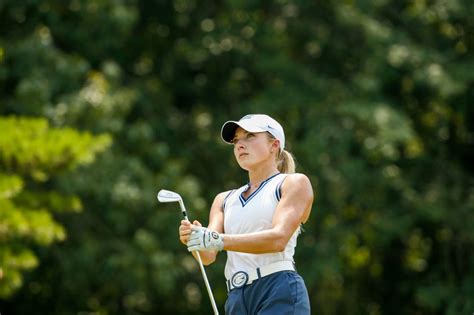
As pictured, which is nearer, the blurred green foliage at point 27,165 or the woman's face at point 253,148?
the woman's face at point 253,148

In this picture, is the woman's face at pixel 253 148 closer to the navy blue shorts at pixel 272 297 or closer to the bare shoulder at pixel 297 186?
the bare shoulder at pixel 297 186

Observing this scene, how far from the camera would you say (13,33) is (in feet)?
47.0

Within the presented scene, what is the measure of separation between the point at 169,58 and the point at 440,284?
208 inches

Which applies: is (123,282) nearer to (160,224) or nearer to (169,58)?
(160,224)

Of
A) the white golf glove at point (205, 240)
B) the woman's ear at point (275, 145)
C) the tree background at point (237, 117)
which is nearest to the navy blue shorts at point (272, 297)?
the white golf glove at point (205, 240)

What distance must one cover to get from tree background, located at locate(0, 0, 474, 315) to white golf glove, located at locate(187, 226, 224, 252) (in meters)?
7.96

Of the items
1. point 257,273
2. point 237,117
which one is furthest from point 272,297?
point 237,117

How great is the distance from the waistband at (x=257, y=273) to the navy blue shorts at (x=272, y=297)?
0.01 metres

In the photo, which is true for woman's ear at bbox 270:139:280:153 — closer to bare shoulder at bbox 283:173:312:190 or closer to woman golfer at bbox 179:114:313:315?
woman golfer at bbox 179:114:313:315

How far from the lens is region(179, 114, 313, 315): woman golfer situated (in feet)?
13.3

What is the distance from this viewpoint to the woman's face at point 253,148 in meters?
4.31

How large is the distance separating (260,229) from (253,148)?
0.35 metres

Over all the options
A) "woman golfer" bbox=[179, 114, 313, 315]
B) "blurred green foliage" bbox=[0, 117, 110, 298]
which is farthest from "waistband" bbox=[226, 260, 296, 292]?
"blurred green foliage" bbox=[0, 117, 110, 298]

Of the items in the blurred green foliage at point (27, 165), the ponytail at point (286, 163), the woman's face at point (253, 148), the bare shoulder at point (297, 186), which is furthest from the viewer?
the blurred green foliage at point (27, 165)
